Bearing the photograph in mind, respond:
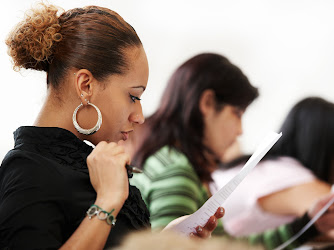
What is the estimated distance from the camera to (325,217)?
2031 mm

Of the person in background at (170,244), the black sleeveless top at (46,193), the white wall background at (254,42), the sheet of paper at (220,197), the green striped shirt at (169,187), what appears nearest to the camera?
the person in background at (170,244)

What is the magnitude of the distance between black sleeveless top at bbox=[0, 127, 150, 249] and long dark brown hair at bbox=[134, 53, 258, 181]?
1041 millimetres

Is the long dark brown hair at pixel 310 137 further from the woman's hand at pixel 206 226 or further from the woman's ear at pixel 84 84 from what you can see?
the woman's ear at pixel 84 84

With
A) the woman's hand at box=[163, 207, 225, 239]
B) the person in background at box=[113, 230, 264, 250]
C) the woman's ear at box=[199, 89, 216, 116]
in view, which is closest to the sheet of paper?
the woman's hand at box=[163, 207, 225, 239]

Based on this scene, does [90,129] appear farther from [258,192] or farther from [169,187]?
[258,192]

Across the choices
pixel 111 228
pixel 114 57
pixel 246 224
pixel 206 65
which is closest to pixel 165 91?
pixel 206 65

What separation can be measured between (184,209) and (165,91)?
601mm

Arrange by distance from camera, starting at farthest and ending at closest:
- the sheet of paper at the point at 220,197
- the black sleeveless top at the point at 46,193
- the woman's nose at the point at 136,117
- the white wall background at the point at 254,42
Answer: the white wall background at the point at 254,42 → the woman's nose at the point at 136,117 → the sheet of paper at the point at 220,197 → the black sleeveless top at the point at 46,193

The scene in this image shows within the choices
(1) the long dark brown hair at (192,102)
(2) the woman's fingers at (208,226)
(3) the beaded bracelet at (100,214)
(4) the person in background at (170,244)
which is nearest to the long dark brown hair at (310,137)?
(1) the long dark brown hair at (192,102)

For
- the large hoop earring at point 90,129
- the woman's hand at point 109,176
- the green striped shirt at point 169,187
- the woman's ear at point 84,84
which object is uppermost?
the woman's ear at point 84,84

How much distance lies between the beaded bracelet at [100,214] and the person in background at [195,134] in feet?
3.64

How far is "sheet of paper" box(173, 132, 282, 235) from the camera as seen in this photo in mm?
1031

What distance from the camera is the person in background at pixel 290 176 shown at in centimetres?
208

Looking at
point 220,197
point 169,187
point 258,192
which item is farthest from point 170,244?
point 258,192
